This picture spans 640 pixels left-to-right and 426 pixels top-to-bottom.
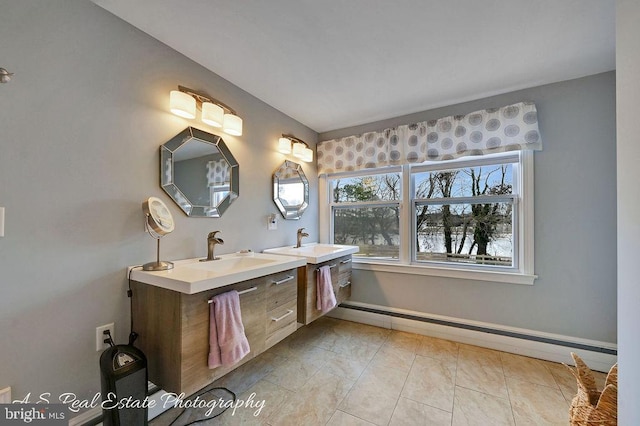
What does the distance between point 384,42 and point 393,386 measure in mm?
2341

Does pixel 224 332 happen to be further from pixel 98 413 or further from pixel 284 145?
pixel 284 145

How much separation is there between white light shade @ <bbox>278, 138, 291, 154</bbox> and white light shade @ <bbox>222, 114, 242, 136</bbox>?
59cm

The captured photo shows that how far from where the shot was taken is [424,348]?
7.39ft

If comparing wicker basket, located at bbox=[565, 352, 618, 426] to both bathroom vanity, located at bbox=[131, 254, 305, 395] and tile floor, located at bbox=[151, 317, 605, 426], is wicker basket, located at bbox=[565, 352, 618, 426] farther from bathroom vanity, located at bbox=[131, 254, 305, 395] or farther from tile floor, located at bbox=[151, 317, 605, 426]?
bathroom vanity, located at bbox=[131, 254, 305, 395]

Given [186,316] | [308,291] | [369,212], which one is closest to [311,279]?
[308,291]

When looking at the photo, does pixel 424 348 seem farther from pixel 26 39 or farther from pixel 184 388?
pixel 26 39

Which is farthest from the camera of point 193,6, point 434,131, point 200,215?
point 434,131

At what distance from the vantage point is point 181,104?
160 cm

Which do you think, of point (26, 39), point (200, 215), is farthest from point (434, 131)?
point (26, 39)

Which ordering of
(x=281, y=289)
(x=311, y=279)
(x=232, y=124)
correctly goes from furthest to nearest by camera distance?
1. (x=311, y=279)
2. (x=232, y=124)
3. (x=281, y=289)

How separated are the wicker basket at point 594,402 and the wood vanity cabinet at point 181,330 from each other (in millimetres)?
1591

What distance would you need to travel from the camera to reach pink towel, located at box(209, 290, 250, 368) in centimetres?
129

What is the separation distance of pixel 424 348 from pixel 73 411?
7.96 ft

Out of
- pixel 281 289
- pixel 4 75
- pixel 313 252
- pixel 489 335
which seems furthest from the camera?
pixel 313 252
